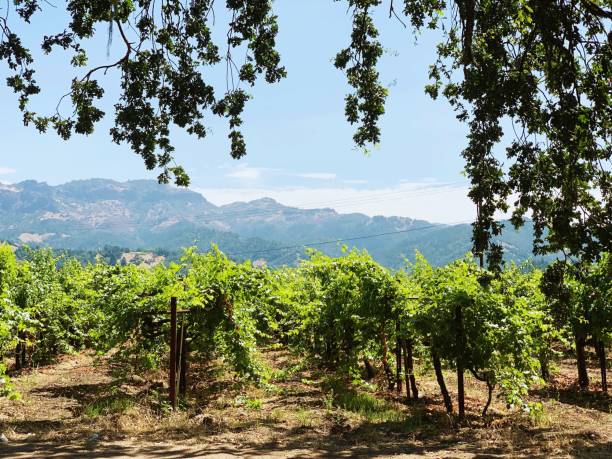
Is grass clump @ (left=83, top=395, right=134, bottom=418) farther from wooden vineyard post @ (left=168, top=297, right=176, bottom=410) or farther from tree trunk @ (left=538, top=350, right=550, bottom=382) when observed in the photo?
tree trunk @ (left=538, top=350, right=550, bottom=382)

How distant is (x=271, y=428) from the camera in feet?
32.2

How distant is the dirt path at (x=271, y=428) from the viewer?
8.32 m

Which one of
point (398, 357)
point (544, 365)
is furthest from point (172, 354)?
point (544, 365)

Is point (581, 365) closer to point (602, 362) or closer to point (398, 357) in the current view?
point (602, 362)

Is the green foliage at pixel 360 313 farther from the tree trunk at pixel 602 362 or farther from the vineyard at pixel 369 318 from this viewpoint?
the tree trunk at pixel 602 362

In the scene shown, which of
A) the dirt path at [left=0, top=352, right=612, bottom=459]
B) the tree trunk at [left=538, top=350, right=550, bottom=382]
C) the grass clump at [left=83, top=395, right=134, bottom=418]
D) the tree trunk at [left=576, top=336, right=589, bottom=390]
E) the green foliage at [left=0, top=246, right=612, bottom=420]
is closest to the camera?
the dirt path at [left=0, top=352, right=612, bottom=459]

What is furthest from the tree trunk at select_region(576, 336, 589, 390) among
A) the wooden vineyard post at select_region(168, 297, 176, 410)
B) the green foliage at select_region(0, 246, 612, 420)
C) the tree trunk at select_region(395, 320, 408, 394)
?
the wooden vineyard post at select_region(168, 297, 176, 410)

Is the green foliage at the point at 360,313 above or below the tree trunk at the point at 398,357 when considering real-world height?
above

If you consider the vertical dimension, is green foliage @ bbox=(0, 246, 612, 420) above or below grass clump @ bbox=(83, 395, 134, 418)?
above

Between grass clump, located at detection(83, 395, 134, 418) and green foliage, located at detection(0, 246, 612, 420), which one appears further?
grass clump, located at detection(83, 395, 134, 418)

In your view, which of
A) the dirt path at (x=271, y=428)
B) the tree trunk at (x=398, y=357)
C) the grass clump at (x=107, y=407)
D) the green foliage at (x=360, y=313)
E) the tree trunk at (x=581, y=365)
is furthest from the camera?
the tree trunk at (x=581, y=365)

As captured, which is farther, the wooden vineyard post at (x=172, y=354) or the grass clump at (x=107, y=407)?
the grass clump at (x=107, y=407)

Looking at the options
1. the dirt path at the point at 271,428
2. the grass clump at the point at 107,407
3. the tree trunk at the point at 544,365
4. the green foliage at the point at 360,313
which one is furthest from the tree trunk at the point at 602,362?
the grass clump at the point at 107,407

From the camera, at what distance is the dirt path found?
832 centimetres
